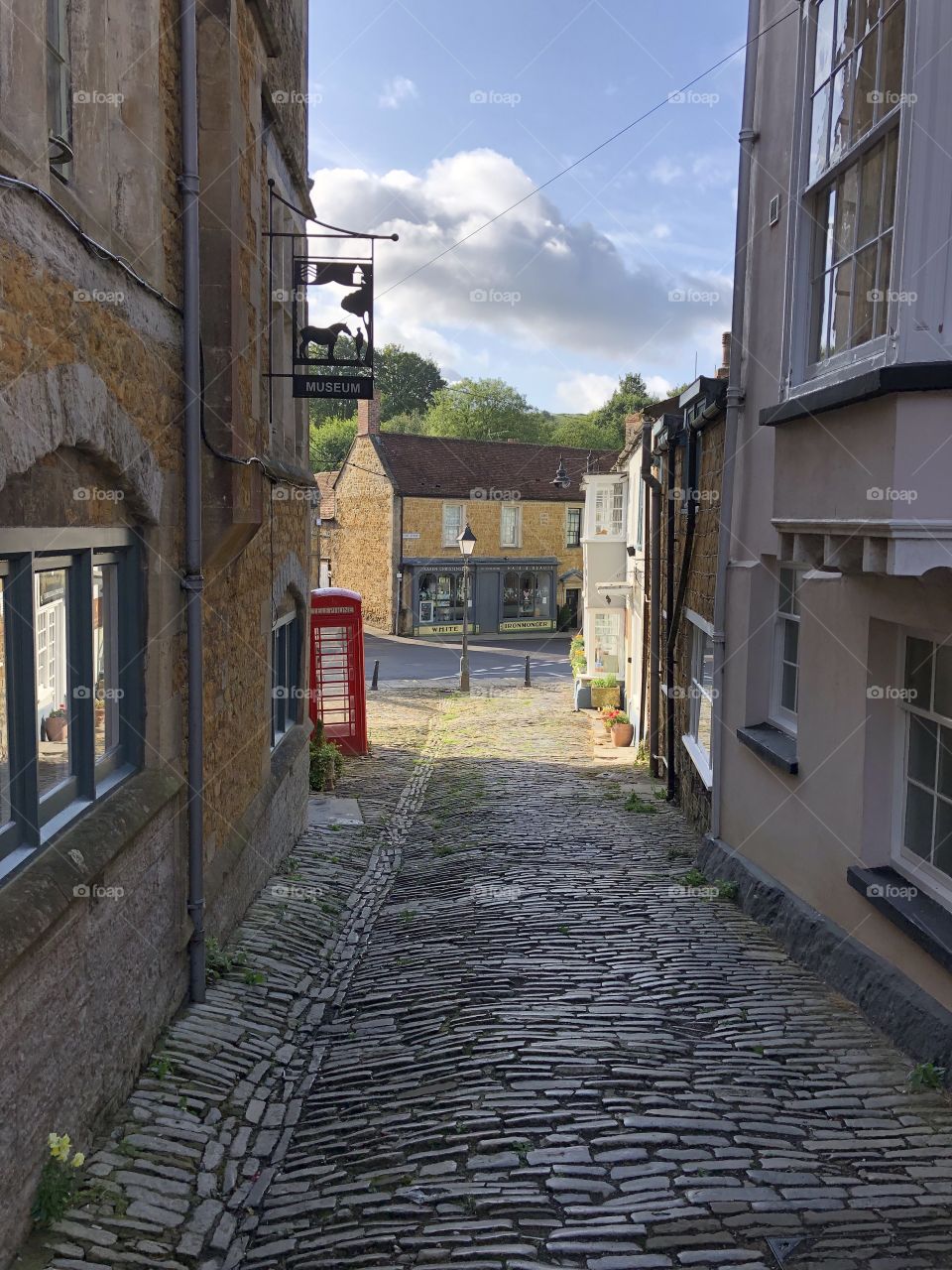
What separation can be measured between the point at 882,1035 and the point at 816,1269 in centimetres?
236

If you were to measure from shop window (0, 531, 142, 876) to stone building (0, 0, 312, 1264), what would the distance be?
0.01 m

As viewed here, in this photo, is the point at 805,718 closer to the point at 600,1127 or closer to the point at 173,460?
the point at 600,1127

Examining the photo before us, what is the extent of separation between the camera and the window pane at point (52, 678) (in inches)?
179

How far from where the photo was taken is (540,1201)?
13.5 feet

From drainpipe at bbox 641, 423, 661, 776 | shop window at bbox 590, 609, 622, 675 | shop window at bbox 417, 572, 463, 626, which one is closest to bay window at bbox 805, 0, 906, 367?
drainpipe at bbox 641, 423, 661, 776

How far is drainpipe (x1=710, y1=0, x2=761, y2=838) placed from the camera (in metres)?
9.02

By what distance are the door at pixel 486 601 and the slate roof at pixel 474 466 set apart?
357cm

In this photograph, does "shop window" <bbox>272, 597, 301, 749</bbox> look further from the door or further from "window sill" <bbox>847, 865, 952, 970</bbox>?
the door

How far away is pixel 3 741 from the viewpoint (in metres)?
4.16

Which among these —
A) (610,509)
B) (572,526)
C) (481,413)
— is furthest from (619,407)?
(610,509)

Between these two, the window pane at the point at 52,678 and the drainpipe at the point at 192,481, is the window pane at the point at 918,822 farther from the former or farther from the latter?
the window pane at the point at 52,678

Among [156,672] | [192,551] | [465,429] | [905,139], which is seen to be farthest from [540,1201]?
[465,429]

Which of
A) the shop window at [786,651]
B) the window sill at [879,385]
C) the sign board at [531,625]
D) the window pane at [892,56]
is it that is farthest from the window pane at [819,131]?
the sign board at [531,625]

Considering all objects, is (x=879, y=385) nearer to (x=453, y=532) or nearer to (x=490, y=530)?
(x=453, y=532)
